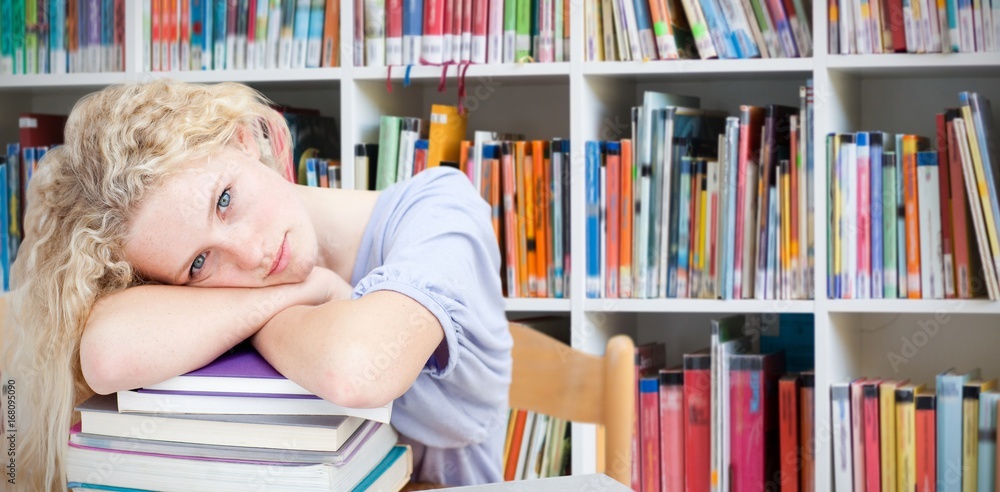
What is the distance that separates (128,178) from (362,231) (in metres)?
0.35

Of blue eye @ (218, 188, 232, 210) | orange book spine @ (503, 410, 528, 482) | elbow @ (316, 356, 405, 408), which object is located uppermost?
blue eye @ (218, 188, 232, 210)

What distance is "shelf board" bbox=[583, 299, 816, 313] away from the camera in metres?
1.73

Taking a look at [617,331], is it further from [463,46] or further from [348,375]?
[348,375]

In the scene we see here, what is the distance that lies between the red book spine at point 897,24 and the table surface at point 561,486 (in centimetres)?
125

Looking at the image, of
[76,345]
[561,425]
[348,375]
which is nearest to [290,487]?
[348,375]

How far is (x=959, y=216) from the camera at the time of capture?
1.64m

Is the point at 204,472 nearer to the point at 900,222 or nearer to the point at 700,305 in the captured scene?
the point at 700,305

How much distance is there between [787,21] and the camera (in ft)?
5.71

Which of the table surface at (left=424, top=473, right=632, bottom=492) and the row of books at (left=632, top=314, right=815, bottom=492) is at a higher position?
the table surface at (left=424, top=473, right=632, bottom=492)

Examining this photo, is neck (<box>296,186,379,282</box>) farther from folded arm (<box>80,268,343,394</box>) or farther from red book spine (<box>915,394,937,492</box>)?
red book spine (<box>915,394,937,492</box>)

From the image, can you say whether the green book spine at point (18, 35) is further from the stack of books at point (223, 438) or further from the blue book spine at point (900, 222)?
the blue book spine at point (900, 222)

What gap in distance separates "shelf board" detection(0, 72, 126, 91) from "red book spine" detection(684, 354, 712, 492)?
129 centimetres

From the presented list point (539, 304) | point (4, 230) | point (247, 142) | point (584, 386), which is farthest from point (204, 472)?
point (4, 230)

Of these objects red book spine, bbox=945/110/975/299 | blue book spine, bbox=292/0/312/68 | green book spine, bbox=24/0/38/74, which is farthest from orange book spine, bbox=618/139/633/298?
green book spine, bbox=24/0/38/74
